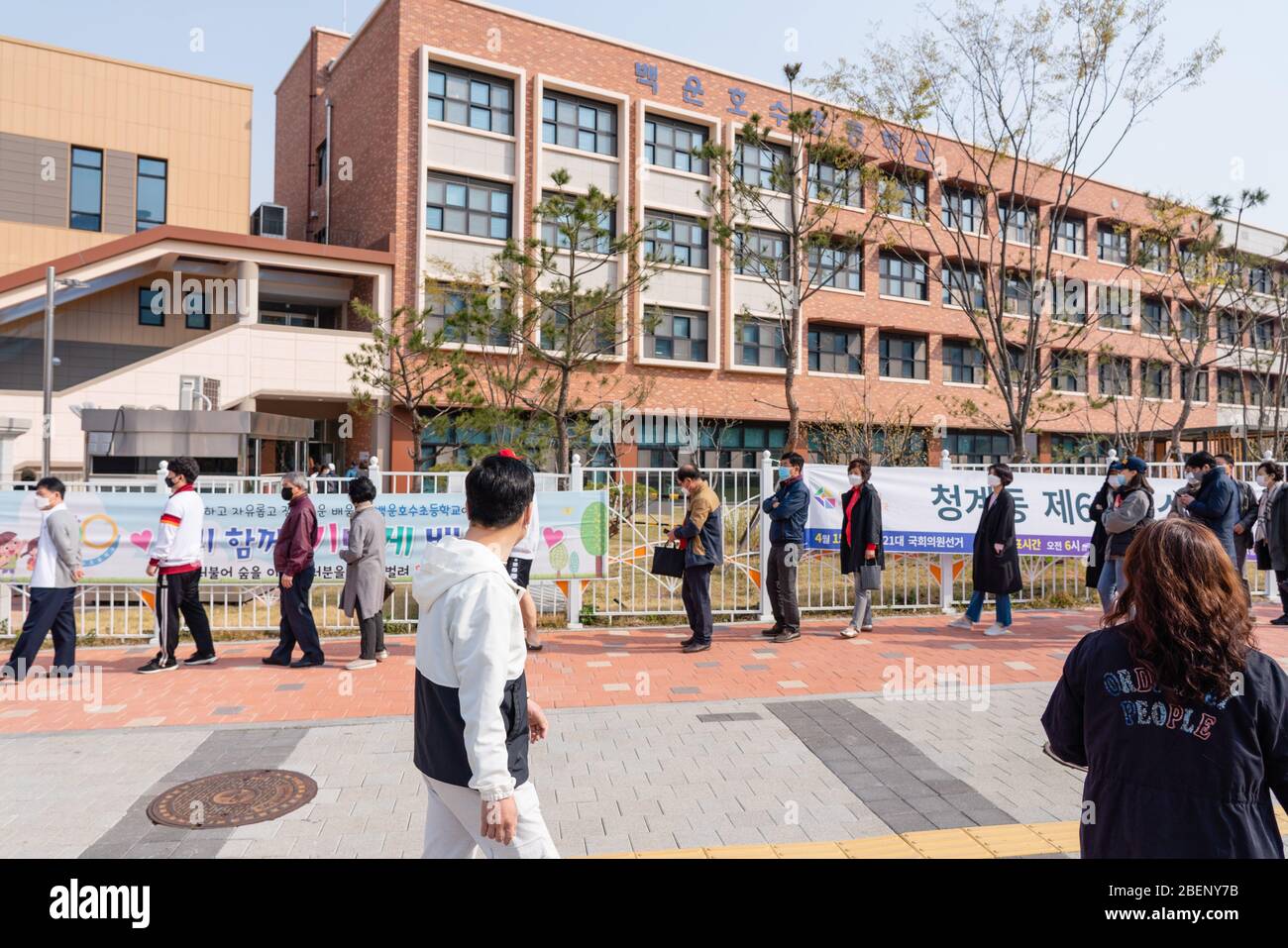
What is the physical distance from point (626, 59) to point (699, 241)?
21.2 ft

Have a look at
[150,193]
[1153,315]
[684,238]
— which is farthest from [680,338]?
[1153,315]

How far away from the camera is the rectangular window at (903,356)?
3350 centimetres

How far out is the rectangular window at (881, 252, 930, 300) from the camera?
3344 cm

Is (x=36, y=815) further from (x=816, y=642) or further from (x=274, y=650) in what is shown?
(x=816, y=642)

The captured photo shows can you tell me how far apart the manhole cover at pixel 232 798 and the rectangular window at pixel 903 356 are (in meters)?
31.3

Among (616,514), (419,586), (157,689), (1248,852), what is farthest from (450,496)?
(1248,852)

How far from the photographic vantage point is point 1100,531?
9156 millimetres

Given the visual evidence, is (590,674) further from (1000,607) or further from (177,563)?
(1000,607)

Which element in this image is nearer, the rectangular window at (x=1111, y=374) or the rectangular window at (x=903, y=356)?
the rectangular window at (x=903, y=356)

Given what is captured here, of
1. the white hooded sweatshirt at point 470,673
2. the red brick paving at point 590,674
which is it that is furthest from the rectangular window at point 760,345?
the white hooded sweatshirt at point 470,673

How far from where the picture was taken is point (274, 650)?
7906 mm

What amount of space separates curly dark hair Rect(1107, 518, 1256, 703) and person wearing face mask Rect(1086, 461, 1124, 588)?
7.66m

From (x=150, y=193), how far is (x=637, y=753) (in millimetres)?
27435

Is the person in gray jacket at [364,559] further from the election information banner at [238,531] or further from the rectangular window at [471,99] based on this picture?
the rectangular window at [471,99]
